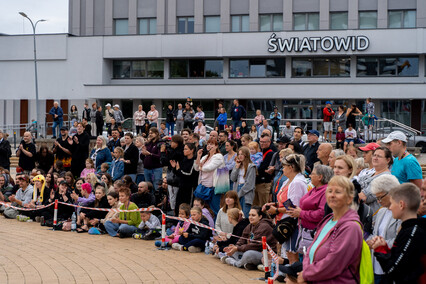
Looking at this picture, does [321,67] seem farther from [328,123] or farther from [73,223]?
[73,223]

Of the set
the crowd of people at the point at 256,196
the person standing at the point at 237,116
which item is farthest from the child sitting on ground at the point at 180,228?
the person standing at the point at 237,116

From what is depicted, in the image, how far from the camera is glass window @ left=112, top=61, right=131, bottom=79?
1747 inches

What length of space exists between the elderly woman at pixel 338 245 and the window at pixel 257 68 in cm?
3644

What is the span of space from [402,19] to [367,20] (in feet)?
7.85

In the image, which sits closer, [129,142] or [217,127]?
[129,142]

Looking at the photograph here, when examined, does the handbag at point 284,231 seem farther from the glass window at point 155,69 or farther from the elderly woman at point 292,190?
the glass window at point 155,69

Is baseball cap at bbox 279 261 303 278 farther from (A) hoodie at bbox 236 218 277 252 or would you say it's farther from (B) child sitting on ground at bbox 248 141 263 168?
(B) child sitting on ground at bbox 248 141 263 168

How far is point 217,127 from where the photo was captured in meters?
26.7

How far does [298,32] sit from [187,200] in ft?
94.0

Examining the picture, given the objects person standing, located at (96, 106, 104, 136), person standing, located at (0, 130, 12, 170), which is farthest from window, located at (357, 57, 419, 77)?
person standing, located at (0, 130, 12, 170)

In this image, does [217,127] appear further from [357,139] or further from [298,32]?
[298,32]

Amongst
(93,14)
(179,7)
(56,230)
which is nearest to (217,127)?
(56,230)

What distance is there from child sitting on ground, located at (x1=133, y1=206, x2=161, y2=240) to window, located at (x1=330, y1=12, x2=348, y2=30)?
3177 centimetres

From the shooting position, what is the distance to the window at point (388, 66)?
39406 millimetres
